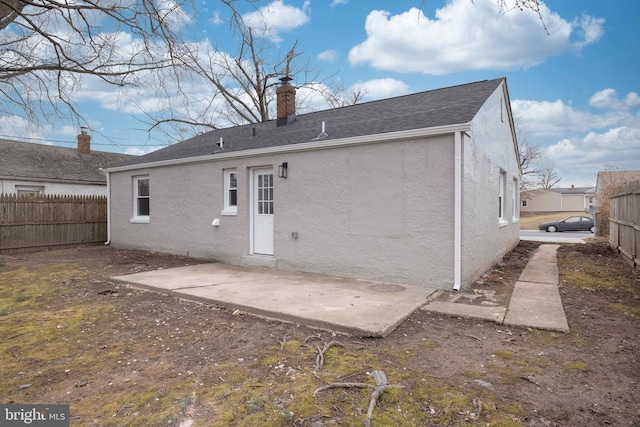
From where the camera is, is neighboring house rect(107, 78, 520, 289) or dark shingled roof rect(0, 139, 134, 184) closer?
neighboring house rect(107, 78, 520, 289)

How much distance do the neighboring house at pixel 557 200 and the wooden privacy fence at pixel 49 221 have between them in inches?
1977

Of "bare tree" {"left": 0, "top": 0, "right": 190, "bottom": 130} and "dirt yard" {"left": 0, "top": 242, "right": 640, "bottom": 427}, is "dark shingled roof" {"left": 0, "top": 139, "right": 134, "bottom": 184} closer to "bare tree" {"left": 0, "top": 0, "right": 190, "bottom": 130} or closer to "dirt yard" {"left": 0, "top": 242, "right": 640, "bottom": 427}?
"bare tree" {"left": 0, "top": 0, "right": 190, "bottom": 130}

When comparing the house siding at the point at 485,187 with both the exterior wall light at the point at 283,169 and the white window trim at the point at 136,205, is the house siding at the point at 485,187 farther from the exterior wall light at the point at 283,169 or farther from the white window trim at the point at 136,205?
the white window trim at the point at 136,205

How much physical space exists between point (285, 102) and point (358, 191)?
5444mm

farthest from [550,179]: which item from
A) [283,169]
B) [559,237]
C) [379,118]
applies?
[283,169]

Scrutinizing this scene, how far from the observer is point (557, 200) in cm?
5075

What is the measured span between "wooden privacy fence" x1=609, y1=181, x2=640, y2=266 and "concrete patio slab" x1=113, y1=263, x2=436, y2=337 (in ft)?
19.1

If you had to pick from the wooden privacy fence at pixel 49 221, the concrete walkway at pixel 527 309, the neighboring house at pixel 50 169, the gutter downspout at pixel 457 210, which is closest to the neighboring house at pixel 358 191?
the gutter downspout at pixel 457 210

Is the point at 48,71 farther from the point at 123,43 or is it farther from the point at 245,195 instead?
the point at 245,195

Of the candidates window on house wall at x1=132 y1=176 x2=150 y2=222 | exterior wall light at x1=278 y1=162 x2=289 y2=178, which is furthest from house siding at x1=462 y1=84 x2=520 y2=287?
window on house wall at x1=132 y1=176 x2=150 y2=222

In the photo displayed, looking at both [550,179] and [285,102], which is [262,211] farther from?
[550,179]

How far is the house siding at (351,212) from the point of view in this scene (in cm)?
641

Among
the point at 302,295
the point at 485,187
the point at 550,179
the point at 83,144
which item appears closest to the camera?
the point at 302,295

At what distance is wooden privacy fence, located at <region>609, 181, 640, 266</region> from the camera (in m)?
8.28
